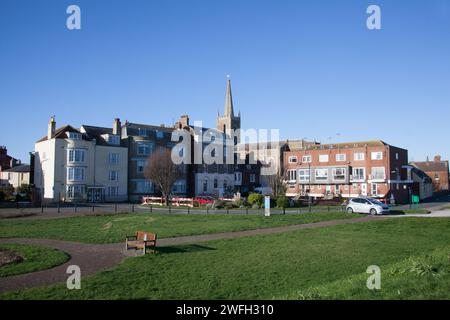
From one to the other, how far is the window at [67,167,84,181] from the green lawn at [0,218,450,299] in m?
38.9

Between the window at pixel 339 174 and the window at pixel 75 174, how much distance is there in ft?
125

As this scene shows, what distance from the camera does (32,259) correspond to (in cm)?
1420

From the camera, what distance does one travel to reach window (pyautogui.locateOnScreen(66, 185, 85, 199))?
51656 mm

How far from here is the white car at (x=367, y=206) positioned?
3350cm

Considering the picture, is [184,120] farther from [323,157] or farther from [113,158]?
[323,157]

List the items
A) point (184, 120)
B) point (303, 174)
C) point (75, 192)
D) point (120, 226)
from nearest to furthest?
point (120, 226)
point (75, 192)
point (303, 174)
point (184, 120)

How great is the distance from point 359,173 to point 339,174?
10.1 feet

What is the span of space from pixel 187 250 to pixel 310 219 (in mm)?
14454

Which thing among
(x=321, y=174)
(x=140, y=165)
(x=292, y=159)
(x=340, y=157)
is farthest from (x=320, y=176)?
(x=140, y=165)

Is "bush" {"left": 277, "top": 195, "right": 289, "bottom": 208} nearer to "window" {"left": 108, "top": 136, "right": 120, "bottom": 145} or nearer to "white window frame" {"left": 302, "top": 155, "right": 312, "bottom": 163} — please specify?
"white window frame" {"left": 302, "top": 155, "right": 312, "bottom": 163}

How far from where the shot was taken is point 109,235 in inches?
812

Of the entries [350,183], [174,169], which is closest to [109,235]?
[174,169]

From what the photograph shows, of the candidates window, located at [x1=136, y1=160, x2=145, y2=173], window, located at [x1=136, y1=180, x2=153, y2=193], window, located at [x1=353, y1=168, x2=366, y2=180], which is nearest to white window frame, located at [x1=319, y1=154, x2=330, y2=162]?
window, located at [x1=353, y1=168, x2=366, y2=180]
